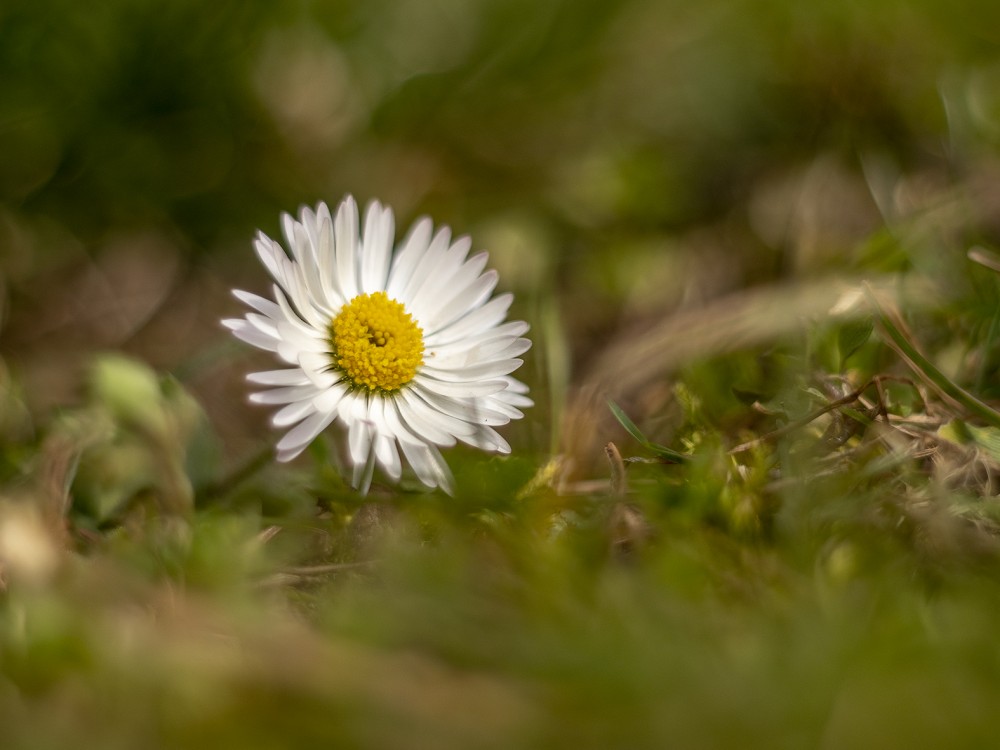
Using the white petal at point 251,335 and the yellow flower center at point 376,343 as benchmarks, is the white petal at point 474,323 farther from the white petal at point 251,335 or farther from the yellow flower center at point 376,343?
the white petal at point 251,335

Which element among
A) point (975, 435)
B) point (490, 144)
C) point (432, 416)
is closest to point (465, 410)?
point (432, 416)

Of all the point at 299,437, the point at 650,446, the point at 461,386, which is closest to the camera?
the point at 299,437

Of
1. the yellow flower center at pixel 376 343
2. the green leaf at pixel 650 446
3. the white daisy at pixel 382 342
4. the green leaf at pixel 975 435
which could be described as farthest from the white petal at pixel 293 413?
the green leaf at pixel 975 435

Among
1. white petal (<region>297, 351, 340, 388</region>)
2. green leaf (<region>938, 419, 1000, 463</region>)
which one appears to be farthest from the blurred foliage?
white petal (<region>297, 351, 340, 388</region>)

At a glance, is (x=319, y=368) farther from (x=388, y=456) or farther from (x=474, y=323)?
(x=474, y=323)

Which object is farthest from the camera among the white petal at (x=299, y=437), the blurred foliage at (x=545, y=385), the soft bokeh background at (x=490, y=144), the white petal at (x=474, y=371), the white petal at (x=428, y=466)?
the soft bokeh background at (x=490, y=144)

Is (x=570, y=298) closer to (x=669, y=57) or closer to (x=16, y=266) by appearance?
(x=669, y=57)

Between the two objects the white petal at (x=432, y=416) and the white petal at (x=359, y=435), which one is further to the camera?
the white petal at (x=432, y=416)
